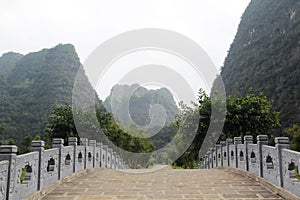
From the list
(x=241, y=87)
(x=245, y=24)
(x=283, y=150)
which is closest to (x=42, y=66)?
(x=241, y=87)

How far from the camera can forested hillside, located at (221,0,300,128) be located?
34.2 m

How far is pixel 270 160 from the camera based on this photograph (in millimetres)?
5746

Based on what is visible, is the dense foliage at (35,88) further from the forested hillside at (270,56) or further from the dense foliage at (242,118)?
the forested hillside at (270,56)

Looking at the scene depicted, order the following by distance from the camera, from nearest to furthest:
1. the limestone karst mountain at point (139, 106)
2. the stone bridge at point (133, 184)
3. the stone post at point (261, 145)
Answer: the stone bridge at point (133, 184)
the stone post at point (261, 145)
the limestone karst mountain at point (139, 106)

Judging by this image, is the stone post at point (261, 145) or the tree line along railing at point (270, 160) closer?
the tree line along railing at point (270, 160)

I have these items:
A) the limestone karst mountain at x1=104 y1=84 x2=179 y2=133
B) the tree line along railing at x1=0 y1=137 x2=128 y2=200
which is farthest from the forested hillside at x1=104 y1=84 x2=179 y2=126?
the tree line along railing at x1=0 y1=137 x2=128 y2=200

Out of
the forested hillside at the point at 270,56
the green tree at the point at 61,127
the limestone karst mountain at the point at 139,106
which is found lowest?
the green tree at the point at 61,127

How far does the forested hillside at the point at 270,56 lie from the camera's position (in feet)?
112

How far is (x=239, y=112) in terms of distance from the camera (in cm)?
1352

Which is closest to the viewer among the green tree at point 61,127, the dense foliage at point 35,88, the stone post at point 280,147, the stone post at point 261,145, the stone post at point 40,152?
the stone post at point 40,152

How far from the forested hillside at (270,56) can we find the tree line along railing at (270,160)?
2400 cm

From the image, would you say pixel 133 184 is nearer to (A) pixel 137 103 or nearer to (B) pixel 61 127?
(B) pixel 61 127

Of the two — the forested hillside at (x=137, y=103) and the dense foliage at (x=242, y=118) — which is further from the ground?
the forested hillside at (x=137, y=103)

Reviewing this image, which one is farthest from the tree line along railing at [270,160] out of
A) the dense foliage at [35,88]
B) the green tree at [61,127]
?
the dense foliage at [35,88]
